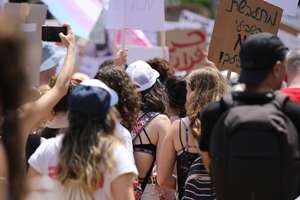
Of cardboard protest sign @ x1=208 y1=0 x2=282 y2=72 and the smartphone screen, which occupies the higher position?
the smartphone screen

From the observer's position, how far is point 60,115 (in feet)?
15.1

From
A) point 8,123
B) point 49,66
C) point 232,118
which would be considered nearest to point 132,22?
point 49,66

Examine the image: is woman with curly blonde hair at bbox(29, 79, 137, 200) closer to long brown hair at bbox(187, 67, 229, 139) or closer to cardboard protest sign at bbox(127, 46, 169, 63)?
long brown hair at bbox(187, 67, 229, 139)

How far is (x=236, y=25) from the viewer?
588cm

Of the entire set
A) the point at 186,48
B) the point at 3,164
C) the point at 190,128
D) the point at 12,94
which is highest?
the point at 12,94

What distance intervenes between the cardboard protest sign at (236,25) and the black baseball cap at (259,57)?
1.96 meters

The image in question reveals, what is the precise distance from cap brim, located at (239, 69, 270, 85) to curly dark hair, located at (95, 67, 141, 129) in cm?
112

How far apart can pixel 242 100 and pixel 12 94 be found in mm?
2082

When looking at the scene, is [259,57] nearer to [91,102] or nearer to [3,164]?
[91,102]

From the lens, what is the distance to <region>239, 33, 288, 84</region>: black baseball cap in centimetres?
368

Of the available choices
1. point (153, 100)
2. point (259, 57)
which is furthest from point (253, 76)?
point (153, 100)

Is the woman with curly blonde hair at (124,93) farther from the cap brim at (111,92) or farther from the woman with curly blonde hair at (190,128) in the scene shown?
the cap brim at (111,92)

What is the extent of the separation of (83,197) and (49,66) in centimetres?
289

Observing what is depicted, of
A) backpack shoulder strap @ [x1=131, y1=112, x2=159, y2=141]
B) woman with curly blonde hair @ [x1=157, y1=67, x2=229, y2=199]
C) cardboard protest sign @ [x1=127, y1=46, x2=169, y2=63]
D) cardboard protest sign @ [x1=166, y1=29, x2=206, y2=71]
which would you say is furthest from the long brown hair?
cardboard protest sign @ [x1=166, y1=29, x2=206, y2=71]
